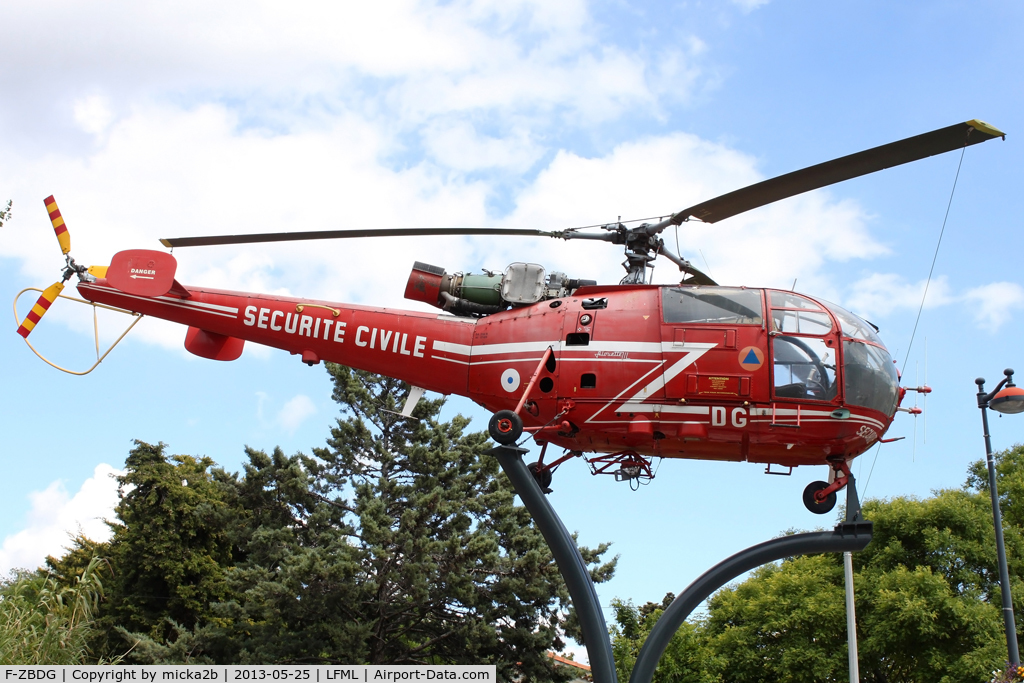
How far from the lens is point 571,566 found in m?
11.0

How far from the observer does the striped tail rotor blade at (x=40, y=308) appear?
1407 centimetres

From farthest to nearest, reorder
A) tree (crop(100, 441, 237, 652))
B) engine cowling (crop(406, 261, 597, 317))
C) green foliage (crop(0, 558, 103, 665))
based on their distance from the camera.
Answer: tree (crop(100, 441, 237, 652)), green foliage (crop(0, 558, 103, 665)), engine cowling (crop(406, 261, 597, 317))

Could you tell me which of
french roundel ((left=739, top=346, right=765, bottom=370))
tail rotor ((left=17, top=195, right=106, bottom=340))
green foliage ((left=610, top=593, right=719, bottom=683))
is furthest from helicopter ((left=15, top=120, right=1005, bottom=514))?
green foliage ((left=610, top=593, right=719, bottom=683))

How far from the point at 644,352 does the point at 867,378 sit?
109 inches

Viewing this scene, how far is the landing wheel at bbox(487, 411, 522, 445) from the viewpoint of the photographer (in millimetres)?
10750

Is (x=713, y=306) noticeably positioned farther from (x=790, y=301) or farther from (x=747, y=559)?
(x=747, y=559)

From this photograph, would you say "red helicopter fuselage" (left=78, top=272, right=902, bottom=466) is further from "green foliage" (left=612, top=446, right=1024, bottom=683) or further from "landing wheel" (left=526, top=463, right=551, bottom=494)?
"green foliage" (left=612, top=446, right=1024, bottom=683)

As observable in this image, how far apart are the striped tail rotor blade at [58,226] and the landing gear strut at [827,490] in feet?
40.3

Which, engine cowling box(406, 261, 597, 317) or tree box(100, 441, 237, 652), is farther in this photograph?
tree box(100, 441, 237, 652)

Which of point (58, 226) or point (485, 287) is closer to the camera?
point (485, 287)

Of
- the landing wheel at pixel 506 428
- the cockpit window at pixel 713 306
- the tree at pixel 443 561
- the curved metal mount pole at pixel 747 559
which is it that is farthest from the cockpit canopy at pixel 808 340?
the tree at pixel 443 561

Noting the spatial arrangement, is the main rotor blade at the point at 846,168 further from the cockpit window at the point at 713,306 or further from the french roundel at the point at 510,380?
the french roundel at the point at 510,380

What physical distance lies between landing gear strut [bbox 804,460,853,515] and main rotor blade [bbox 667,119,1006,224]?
140 inches

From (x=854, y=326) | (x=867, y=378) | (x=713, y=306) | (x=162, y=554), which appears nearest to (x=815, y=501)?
(x=867, y=378)
